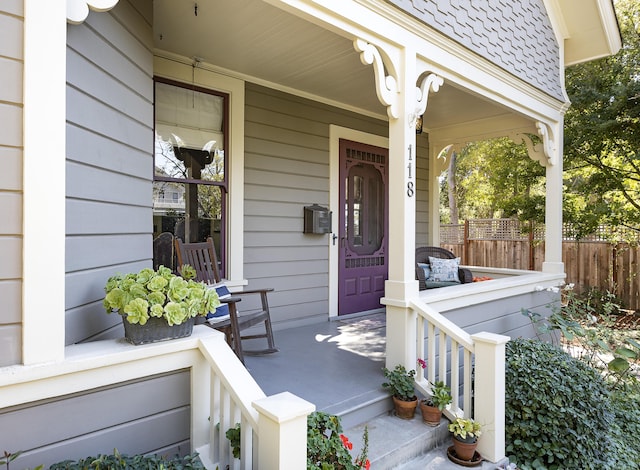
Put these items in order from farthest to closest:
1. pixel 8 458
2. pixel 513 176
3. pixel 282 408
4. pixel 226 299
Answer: pixel 513 176 < pixel 226 299 < pixel 282 408 < pixel 8 458

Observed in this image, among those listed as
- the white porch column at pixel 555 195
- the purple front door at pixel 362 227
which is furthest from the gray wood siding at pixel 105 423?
the white porch column at pixel 555 195

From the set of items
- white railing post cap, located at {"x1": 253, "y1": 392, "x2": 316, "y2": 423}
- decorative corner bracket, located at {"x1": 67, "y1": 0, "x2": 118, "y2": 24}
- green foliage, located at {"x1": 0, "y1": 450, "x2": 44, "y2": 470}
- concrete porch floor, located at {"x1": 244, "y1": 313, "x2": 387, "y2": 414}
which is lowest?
concrete porch floor, located at {"x1": 244, "y1": 313, "x2": 387, "y2": 414}

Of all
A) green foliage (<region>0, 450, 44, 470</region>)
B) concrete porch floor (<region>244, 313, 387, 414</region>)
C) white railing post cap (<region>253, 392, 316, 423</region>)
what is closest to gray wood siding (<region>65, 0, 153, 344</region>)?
green foliage (<region>0, 450, 44, 470</region>)

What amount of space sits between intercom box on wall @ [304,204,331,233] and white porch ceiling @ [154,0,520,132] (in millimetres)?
1238

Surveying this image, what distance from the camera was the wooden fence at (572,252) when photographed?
6.88 metres

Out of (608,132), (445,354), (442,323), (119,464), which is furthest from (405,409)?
(608,132)

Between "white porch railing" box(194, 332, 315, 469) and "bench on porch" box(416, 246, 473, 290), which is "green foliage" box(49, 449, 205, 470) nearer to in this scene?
"white porch railing" box(194, 332, 315, 469)

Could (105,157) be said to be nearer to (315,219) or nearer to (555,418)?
(315,219)

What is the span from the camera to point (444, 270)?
498 cm

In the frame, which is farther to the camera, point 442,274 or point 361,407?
point 442,274

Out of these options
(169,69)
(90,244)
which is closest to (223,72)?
(169,69)

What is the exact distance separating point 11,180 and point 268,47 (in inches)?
96.8

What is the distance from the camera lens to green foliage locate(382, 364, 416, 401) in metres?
2.61

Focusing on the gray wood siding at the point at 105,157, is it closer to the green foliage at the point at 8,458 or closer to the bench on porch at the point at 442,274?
the green foliage at the point at 8,458
